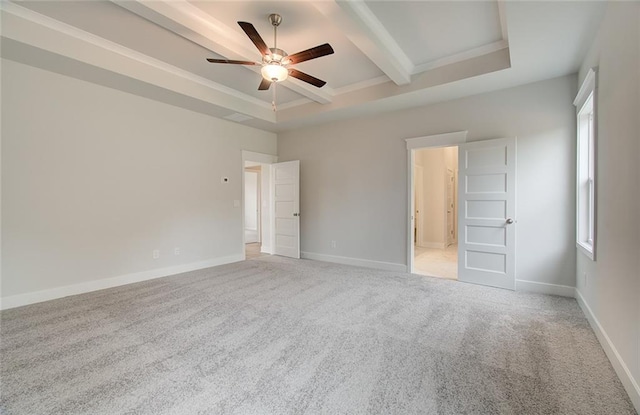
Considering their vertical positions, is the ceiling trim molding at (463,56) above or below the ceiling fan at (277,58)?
above

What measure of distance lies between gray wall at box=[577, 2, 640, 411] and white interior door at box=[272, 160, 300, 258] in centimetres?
465

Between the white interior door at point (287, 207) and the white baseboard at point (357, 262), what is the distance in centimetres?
34

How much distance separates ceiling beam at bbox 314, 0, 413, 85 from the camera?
8.36ft

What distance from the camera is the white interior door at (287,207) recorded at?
19.9 feet

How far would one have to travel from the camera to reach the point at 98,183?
3910 millimetres

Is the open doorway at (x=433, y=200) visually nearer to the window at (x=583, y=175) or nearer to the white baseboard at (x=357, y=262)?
the white baseboard at (x=357, y=262)

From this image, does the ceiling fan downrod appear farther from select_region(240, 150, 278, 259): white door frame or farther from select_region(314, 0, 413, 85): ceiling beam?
select_region(240, 150, 278, 259): white door frame

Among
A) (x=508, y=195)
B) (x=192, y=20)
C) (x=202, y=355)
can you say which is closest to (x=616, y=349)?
(x=508, y=195)

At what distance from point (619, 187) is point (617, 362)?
124 centimetres

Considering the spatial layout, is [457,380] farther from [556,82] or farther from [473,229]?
[556,82]

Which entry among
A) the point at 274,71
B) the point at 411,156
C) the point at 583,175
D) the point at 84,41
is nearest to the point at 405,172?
the point at 411,156

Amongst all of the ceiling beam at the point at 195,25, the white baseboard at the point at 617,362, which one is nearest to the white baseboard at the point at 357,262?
the white baseboard at the point at 617,362

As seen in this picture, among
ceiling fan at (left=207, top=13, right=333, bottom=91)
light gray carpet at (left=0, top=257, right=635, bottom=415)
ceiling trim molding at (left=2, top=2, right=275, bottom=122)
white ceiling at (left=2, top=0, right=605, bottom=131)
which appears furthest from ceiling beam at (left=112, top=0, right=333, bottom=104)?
light gray carpet at (left=0, top=257, right=635, bottom=415)

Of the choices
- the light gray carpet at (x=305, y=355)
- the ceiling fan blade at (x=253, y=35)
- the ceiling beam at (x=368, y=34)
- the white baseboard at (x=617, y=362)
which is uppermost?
the ceiling beam at (x=368, y=34)
